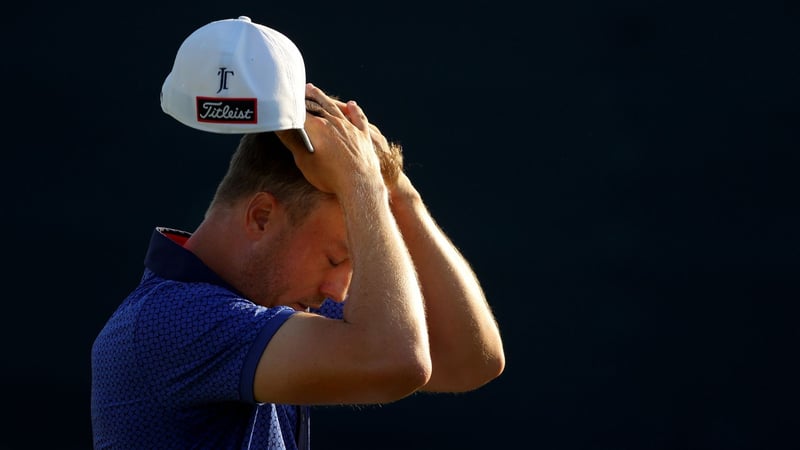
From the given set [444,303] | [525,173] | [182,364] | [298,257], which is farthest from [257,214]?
[525,173]

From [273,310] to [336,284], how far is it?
28cm

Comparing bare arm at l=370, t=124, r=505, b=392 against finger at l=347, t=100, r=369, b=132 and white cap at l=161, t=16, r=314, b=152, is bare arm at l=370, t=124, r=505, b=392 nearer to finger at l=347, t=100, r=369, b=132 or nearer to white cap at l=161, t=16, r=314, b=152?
finger at l=347, t=100, r=369, b=132

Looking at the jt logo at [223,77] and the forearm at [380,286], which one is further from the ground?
the jt logo at [223,77]

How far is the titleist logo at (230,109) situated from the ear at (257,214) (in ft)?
0.67

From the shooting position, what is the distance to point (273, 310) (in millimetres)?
2129

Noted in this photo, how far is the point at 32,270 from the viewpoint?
4223mm

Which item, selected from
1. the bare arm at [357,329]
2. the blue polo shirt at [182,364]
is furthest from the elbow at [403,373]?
the blue polo shirt at [182,364]

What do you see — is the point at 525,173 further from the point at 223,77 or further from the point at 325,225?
the point at 223,77

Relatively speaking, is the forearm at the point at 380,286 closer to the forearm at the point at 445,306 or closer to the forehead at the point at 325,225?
the forehead at the point at 325,225

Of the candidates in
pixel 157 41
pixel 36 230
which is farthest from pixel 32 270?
pixel 157 41

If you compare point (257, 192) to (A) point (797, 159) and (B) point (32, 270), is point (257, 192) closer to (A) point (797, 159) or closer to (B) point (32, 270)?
(B) point (32, 270)

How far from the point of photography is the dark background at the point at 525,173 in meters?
4.20

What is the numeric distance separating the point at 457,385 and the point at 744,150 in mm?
1914

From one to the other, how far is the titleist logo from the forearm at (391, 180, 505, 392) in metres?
0.56
